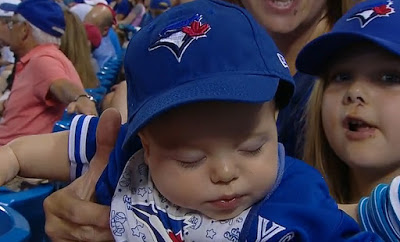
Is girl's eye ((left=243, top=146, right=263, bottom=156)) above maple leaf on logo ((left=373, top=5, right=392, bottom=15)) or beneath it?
beneath

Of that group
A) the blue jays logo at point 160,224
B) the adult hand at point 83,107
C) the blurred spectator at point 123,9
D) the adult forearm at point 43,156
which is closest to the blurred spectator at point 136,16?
the blurred spectator at point 123,9

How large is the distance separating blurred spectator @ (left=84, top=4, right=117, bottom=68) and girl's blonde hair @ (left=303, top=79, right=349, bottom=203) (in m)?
3.24

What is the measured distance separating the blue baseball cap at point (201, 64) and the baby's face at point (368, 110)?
0.23 meters

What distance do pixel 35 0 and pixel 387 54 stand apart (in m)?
2.10

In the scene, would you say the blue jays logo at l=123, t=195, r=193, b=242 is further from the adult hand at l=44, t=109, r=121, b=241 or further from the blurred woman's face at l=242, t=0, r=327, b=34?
the blurred woman's face at l=242, t=0, r=327, b=34


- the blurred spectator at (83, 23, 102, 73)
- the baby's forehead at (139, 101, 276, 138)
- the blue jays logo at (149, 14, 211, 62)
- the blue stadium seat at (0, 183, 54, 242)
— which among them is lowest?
the blurred spectator at (83, 23, 102, 73)

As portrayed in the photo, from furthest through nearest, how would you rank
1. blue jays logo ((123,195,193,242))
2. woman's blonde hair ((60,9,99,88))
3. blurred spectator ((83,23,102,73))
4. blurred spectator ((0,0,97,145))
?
blurred spectator ((83,23,102,73))
woman's blonde hair ((60,9,99,88))
blurred spectator ((0,0,97,145))
blue jays logo ((123,195,193,242))

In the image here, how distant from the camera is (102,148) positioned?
995mm

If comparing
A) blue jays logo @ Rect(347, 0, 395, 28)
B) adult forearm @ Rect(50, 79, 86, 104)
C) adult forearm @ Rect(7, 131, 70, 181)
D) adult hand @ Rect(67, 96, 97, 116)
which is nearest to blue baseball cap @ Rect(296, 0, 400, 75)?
blue jays logo @ Rect(347, 0, 395, 28)

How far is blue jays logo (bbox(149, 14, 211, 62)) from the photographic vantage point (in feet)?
2.36

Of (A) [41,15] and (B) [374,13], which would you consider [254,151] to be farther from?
(A) [41,15]

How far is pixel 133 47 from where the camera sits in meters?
0.77

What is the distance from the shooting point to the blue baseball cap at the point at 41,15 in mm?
2732

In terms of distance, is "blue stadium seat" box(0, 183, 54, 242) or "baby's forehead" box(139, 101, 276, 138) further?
"blue stadium seat" box(0, 183, 54, 242)
